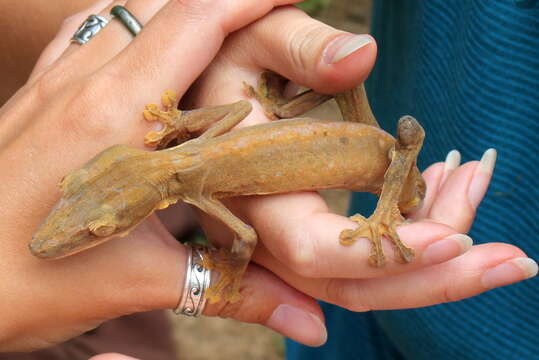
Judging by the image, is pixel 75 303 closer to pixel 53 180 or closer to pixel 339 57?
pixel 53 180

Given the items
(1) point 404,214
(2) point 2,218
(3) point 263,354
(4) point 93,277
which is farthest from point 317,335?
(3) point 263,354

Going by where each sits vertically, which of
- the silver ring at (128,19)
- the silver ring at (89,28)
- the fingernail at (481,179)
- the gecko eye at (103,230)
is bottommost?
the fingernail at (481,179)

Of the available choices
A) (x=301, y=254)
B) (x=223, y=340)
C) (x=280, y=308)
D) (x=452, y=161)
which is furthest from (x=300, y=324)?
(x=223, y=340)

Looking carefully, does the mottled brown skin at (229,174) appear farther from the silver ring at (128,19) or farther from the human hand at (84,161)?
the silver ring at (128,19)

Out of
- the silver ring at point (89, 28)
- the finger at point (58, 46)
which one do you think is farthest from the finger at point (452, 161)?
the finger at point (58, 46)

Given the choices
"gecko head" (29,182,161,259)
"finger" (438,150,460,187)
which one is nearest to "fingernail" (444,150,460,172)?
"finger" (438,150,460,187)

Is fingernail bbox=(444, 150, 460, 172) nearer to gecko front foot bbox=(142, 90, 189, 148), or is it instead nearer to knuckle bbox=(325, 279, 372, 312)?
knuckle bbox=(325, 279, 372, 312)

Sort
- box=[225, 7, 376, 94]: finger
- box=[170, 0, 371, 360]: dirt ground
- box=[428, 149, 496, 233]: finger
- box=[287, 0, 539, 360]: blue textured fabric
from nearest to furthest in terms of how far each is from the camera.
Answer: box=[225, 7, 376, 94]: finger, box=[428, 149, 496, 233]: finger, box=[287, 0, 539, 360]: blue textured fabric, box=[170, 0, 371, 360]: dirt ground

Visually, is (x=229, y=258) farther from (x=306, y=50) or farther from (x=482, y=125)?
(x=482, y=125)
